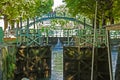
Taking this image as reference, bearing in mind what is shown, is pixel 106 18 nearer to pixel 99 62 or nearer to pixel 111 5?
pixel 111 5

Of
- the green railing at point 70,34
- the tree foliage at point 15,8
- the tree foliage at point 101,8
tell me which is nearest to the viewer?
the green railing at point 70,34

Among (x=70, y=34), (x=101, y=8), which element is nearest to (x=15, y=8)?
(x=70, y=34)

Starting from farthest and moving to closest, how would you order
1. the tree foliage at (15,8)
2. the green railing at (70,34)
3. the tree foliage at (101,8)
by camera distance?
the tree foliage at (101,8)
the tree foliage at (15,8)
the green railing at (70,34)

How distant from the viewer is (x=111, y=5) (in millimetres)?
32062

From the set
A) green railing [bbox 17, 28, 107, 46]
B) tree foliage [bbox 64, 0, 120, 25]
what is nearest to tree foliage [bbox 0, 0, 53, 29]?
green railing [bbox 17, 28, 107, 46]

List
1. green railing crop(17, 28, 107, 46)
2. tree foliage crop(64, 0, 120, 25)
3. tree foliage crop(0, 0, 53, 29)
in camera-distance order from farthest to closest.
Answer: tree foliage crop(64, 0, 120, 25), tree foliage crop(0, 0, 53, 29), green railing crop(17, 28, 107, 46)

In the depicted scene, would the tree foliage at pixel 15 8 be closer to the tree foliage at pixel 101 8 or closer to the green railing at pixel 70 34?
the green railing at pixel 70 34

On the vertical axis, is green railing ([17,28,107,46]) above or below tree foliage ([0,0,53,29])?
below

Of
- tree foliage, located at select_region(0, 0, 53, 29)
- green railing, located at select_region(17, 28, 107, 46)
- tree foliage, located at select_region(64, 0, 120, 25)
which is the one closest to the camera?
green railing, located at select_region(17, 28, 107, 46)

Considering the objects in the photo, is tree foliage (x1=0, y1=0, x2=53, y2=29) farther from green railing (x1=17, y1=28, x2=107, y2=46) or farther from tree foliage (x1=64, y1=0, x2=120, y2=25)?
tree foliage (x1=64, y1=0, x2=120, y2=25)

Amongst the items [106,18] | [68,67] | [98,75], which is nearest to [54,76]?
[68,67]

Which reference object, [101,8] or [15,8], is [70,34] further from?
[101,8]

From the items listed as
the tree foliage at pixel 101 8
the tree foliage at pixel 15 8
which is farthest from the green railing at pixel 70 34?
the tree foliage at pixel 101 8

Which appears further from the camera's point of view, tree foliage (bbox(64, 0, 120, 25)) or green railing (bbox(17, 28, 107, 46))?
tree foliage (bbox(64, 0, 120, 25))
